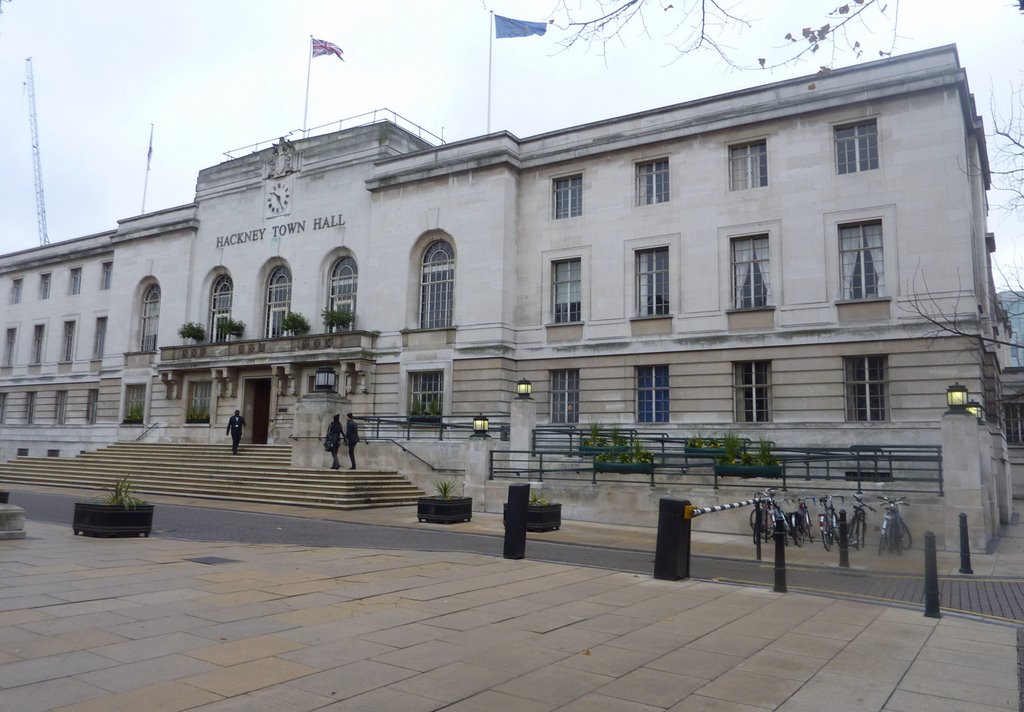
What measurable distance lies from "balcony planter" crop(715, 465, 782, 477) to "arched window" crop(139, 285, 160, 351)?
119 feet

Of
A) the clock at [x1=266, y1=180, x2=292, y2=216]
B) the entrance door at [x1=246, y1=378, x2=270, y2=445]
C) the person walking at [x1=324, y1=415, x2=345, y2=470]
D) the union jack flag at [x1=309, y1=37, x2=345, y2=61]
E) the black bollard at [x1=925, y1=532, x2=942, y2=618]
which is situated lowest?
the black bollard at [x1=925, y1=532, x2=942, y2=618]

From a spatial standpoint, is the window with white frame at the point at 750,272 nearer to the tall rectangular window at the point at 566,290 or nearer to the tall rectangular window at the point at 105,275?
the tall rectangular window at the point at 566,290

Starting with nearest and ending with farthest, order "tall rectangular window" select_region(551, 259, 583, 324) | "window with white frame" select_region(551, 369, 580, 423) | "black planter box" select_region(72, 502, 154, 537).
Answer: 1. "black planter box" select_region(72, 502, 154, 537)
2. "window with white frame" select_region(551, 369, 580, 423)
3. "tall rectangular window" select_region(551, 259, 583, 324)

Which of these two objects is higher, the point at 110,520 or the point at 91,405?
the point at 91,405

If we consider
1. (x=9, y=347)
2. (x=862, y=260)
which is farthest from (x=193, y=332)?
(x=862, y=260)

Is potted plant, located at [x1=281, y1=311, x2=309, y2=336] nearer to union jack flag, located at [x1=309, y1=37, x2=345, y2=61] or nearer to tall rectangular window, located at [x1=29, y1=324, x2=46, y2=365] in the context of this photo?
union jack flag, located at [x1=309, y1=37, x2=345, y2=61]

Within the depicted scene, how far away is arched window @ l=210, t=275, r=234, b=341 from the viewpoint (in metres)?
41.5

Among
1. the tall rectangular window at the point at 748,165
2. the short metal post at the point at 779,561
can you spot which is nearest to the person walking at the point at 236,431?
the tall rectangular window at the point at 748,165

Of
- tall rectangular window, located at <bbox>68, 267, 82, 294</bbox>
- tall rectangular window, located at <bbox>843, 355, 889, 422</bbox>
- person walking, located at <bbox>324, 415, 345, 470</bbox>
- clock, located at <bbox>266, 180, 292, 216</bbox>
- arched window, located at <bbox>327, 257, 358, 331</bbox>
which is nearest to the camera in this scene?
tall rectangular window, located at <bbox>843, 355, 889, 422</bbox>

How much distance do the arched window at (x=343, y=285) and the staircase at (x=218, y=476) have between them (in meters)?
8.14

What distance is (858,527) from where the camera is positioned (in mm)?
15062

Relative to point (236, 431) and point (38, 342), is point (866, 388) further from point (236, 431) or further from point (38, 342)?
point (38, 342)

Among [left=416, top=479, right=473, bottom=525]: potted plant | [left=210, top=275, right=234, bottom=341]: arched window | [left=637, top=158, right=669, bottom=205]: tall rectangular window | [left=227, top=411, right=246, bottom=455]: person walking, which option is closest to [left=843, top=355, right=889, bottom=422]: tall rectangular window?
[left=637, top=158, right=669, bottom=205]: tall rectangular window

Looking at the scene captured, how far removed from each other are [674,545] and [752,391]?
17.3m
